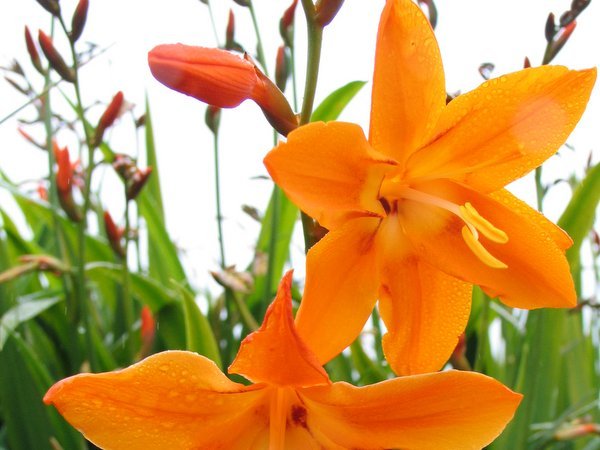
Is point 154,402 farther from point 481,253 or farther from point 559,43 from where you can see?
point 559,43

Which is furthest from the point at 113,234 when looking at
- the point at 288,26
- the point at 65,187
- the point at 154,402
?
the point at 154,402

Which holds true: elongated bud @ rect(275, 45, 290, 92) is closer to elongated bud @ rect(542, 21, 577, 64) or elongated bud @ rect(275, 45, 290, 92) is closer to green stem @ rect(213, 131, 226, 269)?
green stem @ rect(213, 131, 226, 269)

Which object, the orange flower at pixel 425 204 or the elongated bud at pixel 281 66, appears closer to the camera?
the orange flower at pixel 425 204

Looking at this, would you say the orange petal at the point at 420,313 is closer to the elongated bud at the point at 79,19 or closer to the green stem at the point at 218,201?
the green stem at the point at 218,201

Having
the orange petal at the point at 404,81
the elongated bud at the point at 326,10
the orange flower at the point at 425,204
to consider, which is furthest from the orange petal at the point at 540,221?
the elongated bud at the point at 326,10

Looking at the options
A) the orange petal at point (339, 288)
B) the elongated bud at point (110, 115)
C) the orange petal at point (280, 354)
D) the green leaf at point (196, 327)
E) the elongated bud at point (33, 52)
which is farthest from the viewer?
the elongated bud at point (33, 52)

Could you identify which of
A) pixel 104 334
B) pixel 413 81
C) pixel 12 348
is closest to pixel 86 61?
pixel 12 348

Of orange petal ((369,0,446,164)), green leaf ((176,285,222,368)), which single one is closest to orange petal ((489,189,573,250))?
orange petal ((369,0,446,164))
